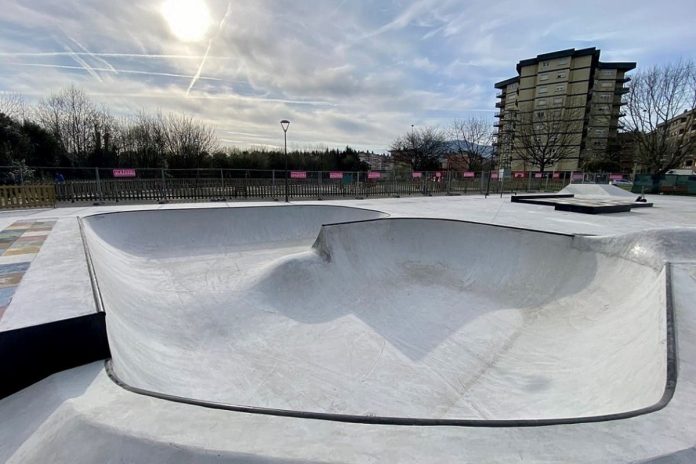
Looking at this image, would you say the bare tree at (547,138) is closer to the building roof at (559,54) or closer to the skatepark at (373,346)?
the building roof at (559,54)

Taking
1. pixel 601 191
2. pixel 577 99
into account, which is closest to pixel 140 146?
pixel 601 191

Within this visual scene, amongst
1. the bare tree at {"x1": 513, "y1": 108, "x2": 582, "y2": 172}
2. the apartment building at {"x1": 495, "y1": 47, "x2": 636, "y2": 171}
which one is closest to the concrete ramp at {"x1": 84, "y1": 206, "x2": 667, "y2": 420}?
the bare tree at {"x1": 513, "y1": 108, "x2": 582, "y2": 172}

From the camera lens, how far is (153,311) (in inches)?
215

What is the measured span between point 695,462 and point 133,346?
17.1 ft

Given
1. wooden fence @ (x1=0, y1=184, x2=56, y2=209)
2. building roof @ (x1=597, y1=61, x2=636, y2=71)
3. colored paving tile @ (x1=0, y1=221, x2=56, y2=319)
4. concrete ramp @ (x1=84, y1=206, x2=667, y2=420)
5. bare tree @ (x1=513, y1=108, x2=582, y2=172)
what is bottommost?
concrete ramp @ (x1=84, y1=206, x2=667, y2=420)

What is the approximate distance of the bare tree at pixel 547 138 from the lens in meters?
45.4

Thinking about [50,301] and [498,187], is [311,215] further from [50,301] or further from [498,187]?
[498,187]

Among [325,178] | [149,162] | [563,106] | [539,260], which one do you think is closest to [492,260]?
[539,260]

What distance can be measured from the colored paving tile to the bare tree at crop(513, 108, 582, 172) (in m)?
42.1

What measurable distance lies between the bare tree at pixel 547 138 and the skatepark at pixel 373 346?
36811 mm

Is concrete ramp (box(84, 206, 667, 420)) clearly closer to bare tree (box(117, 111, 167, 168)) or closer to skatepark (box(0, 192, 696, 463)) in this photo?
skatepark (box(0, 192, 696, 463))

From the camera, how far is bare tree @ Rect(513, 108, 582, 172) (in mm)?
45406

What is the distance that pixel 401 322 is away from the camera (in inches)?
225

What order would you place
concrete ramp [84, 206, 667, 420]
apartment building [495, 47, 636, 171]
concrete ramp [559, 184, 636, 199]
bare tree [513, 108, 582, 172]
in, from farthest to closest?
1. apartment building [495, 47, 636, 171]
2. bare tree [513, 108, 582, 172]
3. concrete ramp [559, 184, 636, 199]
4. concrete ramp [84, 206, 667, 420]
